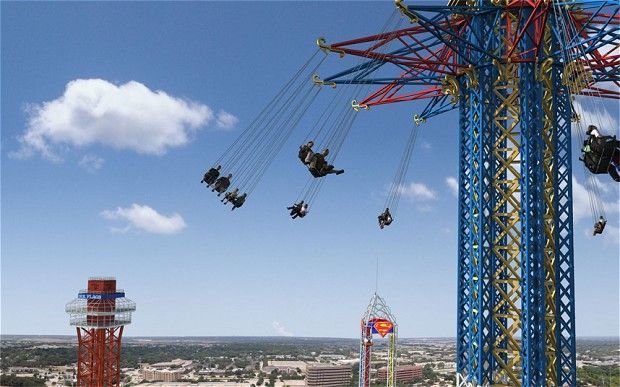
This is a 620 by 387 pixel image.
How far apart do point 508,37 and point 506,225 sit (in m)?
4.41

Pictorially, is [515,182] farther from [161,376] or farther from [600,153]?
[161,376]

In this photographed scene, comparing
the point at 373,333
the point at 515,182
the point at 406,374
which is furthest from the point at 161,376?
the point at 515,182

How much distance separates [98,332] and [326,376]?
80209 millimetres

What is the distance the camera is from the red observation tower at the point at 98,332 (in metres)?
41.9

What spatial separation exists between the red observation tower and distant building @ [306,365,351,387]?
75.2 m

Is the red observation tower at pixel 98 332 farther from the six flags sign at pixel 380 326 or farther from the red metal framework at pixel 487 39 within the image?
the red metal framework at pixel 487 39

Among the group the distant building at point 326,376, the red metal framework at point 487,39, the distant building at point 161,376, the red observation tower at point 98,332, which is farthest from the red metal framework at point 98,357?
the distant building at point 161,376

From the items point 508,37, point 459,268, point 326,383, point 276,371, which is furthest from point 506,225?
point 276,371

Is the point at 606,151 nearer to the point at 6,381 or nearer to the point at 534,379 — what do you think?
the point at 534,379

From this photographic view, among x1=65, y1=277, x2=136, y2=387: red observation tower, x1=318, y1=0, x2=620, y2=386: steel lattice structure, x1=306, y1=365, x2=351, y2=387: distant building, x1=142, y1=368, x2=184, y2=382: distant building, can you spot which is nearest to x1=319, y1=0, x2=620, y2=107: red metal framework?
x1=318, y1=0, x2=620, y2=386: steel lattice structure

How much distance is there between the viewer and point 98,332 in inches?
1671

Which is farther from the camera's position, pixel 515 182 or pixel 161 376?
pixel 161 376

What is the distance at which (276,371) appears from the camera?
14412 centimetres

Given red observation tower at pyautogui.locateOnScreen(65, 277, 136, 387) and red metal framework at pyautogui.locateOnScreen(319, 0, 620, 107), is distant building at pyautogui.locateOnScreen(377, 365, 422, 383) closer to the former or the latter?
red observation tower at pyautogui.locateOnScreen(65, 277, 136, 387)
